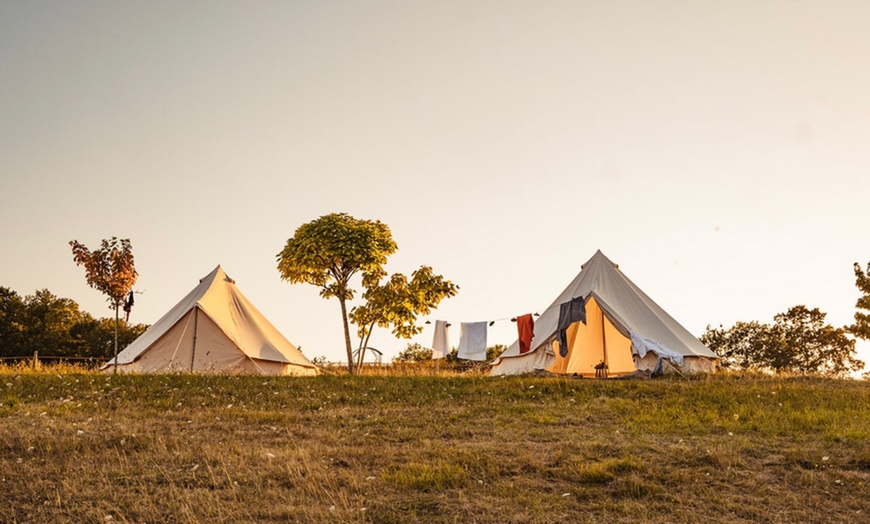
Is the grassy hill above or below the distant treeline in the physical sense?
below

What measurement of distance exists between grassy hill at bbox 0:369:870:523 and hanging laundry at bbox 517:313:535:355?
5535mm

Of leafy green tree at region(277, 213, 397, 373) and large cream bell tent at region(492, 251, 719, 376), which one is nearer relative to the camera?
large cream bell tent at region(492, 251, 719, 376)

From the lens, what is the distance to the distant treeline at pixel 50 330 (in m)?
36.3

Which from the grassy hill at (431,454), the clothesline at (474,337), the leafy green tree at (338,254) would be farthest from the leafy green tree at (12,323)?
the grassy hill at (431,454)

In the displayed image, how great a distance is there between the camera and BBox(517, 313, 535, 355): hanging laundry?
18.7m

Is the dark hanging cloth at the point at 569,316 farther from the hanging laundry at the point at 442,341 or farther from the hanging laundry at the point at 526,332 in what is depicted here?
the hanging laundry at the point at 442,341

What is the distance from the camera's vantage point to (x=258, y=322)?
19.6m

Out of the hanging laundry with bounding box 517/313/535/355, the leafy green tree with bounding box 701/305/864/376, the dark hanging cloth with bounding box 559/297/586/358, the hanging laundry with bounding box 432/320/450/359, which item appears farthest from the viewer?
the leafy green tree with bounding box 701/305/864/376

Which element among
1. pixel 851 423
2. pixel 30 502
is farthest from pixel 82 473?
pixel 851 423

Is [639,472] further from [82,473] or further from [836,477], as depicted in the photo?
[82,473]

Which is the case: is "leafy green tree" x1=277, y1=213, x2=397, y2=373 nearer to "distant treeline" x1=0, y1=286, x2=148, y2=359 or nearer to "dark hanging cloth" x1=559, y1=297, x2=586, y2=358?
"dark hanging cloth" x1=559, y1=297, x2=586, y2=358

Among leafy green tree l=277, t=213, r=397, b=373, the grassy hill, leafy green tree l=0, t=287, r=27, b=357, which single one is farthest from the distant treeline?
the grassy hill

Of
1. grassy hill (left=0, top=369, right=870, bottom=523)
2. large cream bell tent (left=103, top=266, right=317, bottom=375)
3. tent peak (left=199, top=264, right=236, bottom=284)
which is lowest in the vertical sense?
grassy hill (left=0, top=369, right=870, bottom=523)

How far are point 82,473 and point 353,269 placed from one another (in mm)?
16436
